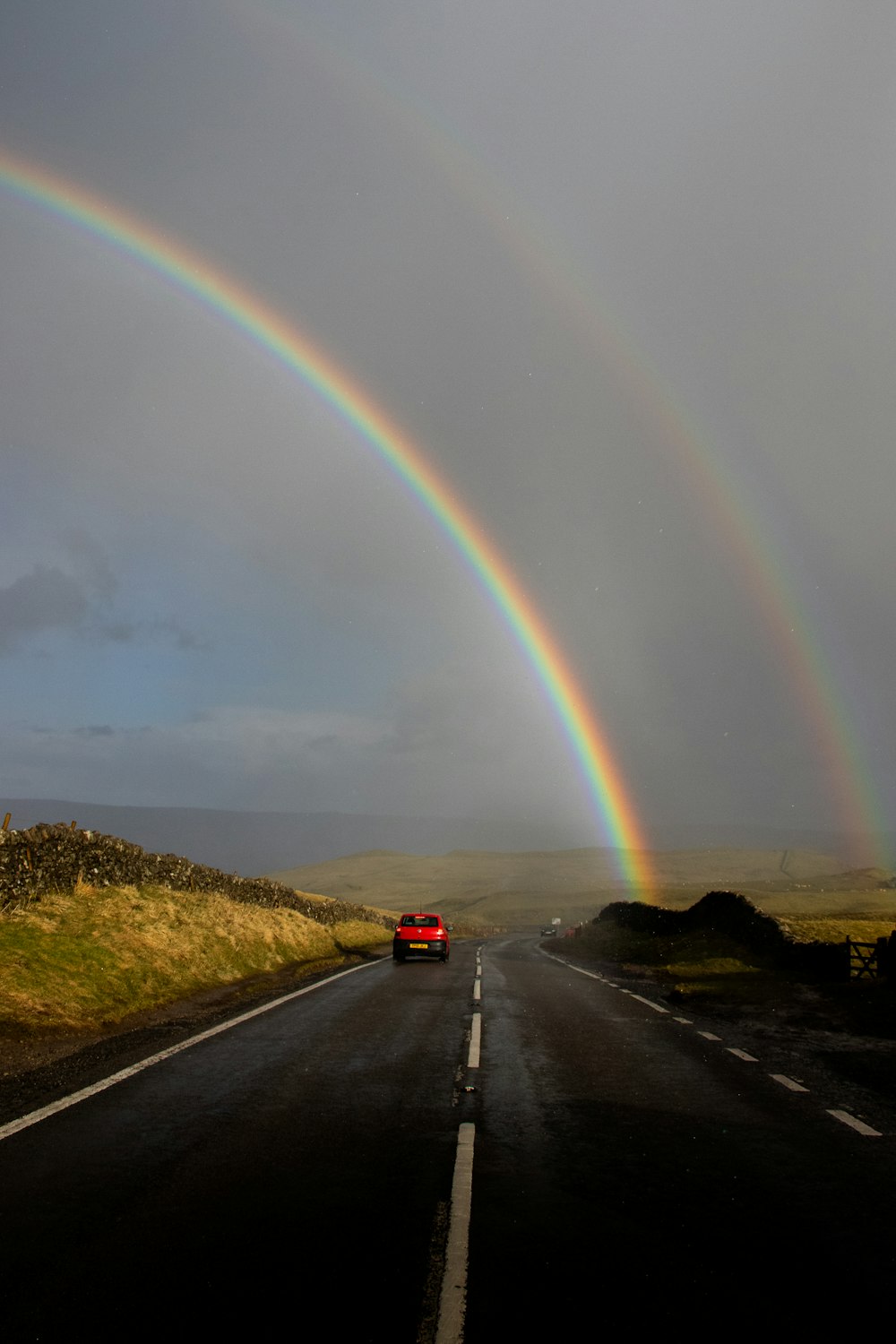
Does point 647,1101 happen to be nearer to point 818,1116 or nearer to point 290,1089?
point 818,1116

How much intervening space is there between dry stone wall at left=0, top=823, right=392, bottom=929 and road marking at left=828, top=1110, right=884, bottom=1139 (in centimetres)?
1684

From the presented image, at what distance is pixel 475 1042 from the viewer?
1387 centimetres

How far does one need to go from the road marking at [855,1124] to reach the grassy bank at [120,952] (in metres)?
11.0

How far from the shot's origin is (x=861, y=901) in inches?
3324

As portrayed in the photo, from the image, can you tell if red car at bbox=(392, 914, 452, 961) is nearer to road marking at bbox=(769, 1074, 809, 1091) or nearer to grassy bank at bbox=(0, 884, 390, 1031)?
grassy bank at bbox=(0, 884, 390, 1031)

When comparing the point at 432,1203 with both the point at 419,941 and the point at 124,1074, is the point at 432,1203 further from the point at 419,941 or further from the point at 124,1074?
the point at 419,941

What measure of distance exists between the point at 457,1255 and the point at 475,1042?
865 cm

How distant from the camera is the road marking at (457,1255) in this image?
4.61 meters

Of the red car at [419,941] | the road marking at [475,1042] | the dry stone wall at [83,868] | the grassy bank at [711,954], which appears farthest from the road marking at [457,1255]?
the red car at [419,941]

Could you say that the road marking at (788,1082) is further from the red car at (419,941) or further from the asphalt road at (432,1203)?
the red car at (419,941)

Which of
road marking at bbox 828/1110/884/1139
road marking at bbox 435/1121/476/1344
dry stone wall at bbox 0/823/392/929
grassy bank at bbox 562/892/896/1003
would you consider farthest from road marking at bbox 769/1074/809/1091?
dry stone wall at bbox 0/823/392/929

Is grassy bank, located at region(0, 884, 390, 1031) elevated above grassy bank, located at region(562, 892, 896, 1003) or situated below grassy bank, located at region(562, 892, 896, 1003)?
above

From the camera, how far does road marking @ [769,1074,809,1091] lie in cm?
1075

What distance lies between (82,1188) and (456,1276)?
3.10m
